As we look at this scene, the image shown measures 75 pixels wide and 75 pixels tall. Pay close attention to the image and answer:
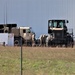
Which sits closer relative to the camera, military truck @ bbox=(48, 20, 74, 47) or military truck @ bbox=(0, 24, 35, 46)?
military truck @ bbox=(48, 20, 74, 47)

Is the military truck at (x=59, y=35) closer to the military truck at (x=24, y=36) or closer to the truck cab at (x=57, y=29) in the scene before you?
the truck cab at (x=57, y=29)

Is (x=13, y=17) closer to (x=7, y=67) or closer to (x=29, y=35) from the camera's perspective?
(x=29, y=35)

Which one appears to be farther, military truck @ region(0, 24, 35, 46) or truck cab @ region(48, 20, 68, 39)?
military truck @ region(0, 24, 35, 46)

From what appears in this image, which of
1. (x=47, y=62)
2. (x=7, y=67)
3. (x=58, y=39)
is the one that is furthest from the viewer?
(x=58, y=39)

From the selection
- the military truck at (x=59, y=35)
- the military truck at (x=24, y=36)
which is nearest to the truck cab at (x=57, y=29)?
A: the military truck at (x=59, y=35)

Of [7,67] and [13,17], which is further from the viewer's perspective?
[13,17]

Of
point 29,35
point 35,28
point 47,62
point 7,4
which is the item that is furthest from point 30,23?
point 47,62

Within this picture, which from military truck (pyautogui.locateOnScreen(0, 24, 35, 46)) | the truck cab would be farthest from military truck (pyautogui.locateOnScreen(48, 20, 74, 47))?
military truck (pyautogui.locateOnScreen(0, 24, 35, 46))

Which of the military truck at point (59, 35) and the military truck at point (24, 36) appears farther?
the military truck at point (24, 36)

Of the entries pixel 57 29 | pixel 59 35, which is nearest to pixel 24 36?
pixel 57 29

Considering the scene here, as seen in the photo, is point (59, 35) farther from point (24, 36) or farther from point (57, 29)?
point (24, 36)

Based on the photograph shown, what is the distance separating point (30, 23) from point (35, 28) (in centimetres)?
93

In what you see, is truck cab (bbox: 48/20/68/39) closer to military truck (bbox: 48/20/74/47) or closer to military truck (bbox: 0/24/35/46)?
military truck (bbox: 48/20/74/47)

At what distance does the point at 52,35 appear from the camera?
3400 centimetres
